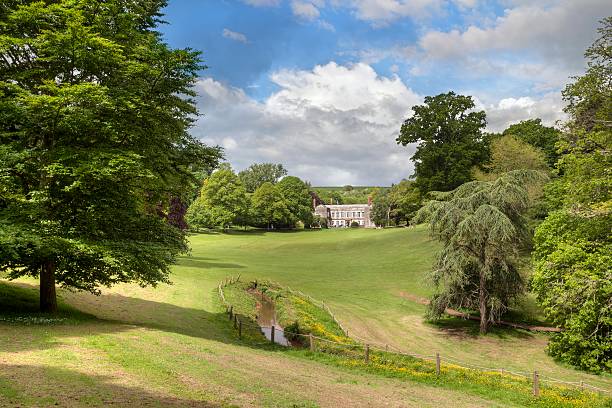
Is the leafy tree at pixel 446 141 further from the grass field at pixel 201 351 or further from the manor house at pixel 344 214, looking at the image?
the manor house at pixel 344 214

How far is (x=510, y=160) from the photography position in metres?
56.8

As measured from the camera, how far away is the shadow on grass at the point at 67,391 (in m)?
9.14

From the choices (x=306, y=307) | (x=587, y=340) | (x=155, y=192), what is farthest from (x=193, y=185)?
(x=587, y=340)

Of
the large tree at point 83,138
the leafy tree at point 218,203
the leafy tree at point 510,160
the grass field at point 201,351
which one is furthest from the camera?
the leafy tree at point 218,203

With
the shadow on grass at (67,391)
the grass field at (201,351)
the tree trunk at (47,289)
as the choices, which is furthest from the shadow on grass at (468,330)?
the shadow on grass at (67,391)

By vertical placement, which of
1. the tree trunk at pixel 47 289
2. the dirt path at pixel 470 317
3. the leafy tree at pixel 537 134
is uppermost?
the leafy tree at pixel 537 134

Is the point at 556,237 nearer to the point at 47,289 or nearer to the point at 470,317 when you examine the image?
the point at 470,317

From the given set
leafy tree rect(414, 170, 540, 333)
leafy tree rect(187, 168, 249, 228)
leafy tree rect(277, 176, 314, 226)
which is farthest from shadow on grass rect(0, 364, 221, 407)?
leafy tree rect(277, 176, 314, 226)

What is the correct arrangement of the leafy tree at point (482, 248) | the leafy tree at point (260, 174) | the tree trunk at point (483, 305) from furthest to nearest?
the leafy tree at point (260, 174) → the tree trunk at point (483, 305) → the leafy tree at point (482, 248)

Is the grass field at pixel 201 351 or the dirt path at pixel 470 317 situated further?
the dirt path at pixel 470 317

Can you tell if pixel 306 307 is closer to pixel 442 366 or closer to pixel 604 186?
pixel 442 366

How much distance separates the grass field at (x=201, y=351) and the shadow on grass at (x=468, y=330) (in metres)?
0.14

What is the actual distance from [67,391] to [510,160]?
188ft

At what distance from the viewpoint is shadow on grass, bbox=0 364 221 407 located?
9.14 metres
